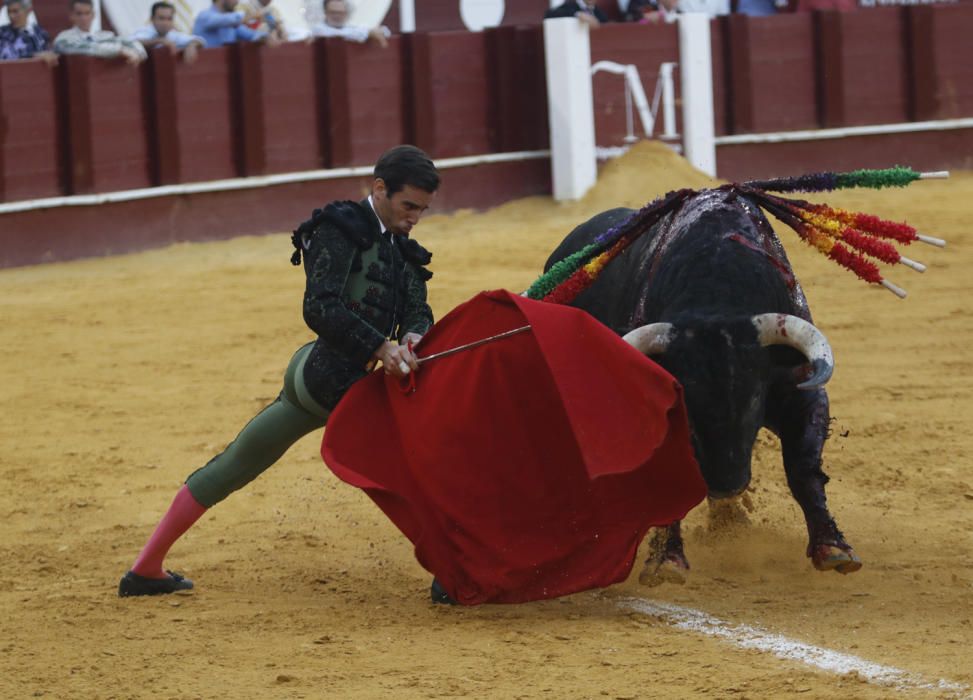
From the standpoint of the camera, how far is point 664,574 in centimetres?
361

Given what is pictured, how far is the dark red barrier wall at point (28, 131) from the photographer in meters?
7.84

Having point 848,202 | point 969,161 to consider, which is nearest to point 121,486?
point 848,202

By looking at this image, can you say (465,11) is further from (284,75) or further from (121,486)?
(121,486)

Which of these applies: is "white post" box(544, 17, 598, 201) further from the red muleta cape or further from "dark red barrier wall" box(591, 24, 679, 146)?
the red muleta cape

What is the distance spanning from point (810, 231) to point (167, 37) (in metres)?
5.20

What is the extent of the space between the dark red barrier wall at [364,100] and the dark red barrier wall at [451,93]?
0.27 ft

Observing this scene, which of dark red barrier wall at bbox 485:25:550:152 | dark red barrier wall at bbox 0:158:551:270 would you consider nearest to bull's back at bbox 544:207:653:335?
dark red barrier wall at bbox 0:158:551:270

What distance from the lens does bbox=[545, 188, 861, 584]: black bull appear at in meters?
3.40

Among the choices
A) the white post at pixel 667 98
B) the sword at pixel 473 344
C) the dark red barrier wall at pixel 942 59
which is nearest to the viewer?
the sword at pixel 473 344

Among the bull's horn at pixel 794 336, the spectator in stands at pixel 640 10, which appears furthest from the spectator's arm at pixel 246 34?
the bull's horn at pixel 794 336

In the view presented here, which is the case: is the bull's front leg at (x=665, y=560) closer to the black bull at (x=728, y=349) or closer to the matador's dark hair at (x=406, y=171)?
the black bull at (x=728, y=349)

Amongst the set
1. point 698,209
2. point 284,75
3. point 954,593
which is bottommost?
point 954,593

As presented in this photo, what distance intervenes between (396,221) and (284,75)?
552cm

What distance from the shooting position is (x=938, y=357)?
236 inches
